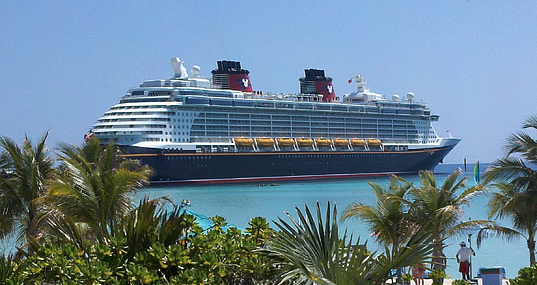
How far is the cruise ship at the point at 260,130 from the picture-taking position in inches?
2030

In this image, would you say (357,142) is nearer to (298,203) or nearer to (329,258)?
(298,203)

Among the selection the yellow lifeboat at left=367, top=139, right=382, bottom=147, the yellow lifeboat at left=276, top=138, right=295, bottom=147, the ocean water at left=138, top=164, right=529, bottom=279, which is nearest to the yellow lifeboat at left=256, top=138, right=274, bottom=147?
the yellow lifeboat at left=276, top=138, right=295, bottom=147

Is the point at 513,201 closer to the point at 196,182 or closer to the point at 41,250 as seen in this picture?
the point at 41,250

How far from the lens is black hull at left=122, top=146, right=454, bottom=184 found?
49.9 metres

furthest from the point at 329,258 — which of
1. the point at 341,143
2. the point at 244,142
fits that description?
the point at 341,143

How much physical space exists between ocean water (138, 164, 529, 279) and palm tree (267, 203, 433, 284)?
10794mm

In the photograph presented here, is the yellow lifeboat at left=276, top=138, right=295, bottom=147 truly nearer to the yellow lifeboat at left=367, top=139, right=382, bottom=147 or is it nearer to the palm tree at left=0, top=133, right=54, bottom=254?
the yellow lifeboat at left=367, top=139, right=382, bottom=147

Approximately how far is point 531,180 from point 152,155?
133ft

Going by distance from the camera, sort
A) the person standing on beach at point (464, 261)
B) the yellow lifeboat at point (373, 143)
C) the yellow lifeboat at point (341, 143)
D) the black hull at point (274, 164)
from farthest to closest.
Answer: the yellow lifeboat at point (373, 143) < the yellow lifeboat at point (341, 143) < the black hull at point (274, 164) < the person standing on beach at point (464, 261)

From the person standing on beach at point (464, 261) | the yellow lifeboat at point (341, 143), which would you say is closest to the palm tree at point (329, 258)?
the person standing on beach at point (464, 261)

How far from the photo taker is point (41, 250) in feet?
16.3

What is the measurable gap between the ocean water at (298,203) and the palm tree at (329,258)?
10.8 meters

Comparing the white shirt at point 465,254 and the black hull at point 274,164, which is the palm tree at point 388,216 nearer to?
the white shirt at point 465,254

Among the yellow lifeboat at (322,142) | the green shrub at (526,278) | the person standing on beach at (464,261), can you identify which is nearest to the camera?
the green shrub at (526,278)
